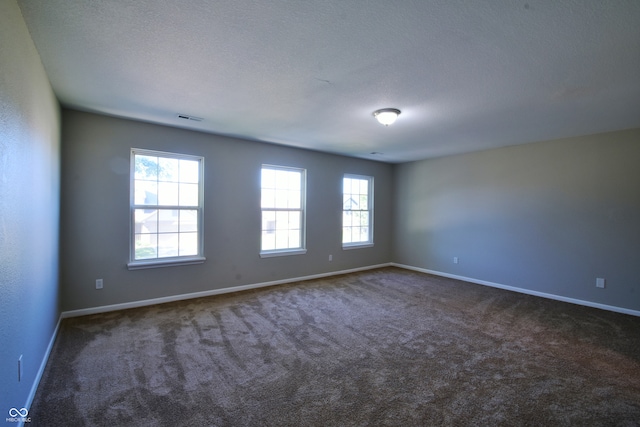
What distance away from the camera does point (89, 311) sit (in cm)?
348

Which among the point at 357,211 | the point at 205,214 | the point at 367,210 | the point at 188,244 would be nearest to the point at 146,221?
the point at 188,244

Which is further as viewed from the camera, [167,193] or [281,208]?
[281,208]

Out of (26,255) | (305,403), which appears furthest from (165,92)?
(305,403)

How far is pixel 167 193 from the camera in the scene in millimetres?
4020

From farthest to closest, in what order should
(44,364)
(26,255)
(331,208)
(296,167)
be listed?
1. (331,208)
2. (296,167)
3. (44,364)
4. (26,255)

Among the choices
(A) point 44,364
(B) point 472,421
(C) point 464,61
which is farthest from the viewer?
(A) point 44,364

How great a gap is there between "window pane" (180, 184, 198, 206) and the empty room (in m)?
0.02

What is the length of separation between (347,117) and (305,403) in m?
2.95

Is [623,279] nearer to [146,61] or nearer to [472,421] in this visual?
[472,421]

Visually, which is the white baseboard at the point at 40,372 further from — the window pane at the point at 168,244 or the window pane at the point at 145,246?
the window pane at the point at 168,244

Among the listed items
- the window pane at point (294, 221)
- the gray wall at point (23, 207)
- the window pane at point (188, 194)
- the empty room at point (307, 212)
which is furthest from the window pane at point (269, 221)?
the gray wall at point (23, 207)

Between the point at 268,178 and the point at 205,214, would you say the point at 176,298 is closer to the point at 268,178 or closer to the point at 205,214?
the point at 205,214

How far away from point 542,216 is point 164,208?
5.79 metres

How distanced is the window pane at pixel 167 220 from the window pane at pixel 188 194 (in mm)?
195
